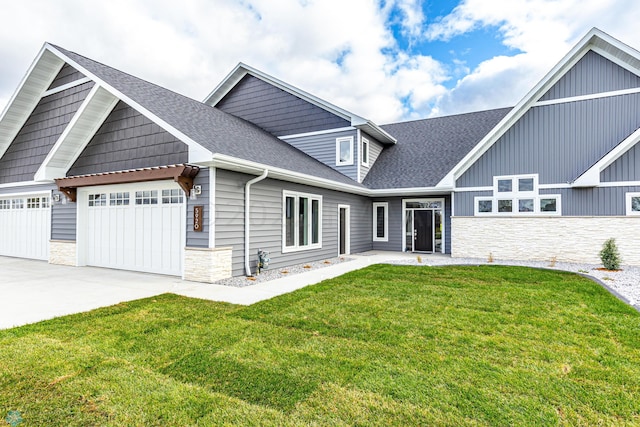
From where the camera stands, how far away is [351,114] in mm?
12977

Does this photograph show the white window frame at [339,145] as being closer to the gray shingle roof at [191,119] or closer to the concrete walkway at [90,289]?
the gray shingle roof at [191,119]

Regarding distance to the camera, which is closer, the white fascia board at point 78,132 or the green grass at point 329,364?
the green grass at point 329,364

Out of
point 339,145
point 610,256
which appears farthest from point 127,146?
point 610,256

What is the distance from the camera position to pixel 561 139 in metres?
10.5

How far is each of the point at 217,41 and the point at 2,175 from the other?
384 inches

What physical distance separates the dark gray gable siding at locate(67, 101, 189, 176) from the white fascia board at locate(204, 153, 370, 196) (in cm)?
118

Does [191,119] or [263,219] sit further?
[191,119]

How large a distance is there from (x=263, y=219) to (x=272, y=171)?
1.33 metres

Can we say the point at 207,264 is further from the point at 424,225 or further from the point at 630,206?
the point at 630,206

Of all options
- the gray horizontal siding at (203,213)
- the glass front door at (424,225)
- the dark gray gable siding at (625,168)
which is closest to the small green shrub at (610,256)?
the dark gray gable siding at (625,168)

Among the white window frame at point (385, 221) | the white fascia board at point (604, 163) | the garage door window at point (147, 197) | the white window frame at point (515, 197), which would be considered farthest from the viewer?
the white window frame at point (385, 221)

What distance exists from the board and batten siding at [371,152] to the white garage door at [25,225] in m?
11.2

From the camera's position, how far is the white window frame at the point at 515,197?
10.6 meters

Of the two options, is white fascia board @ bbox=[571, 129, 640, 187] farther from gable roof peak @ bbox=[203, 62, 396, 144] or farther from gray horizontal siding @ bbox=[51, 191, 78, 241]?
gray horizontal siding @ bbox=[51, 191, 78, 241]
